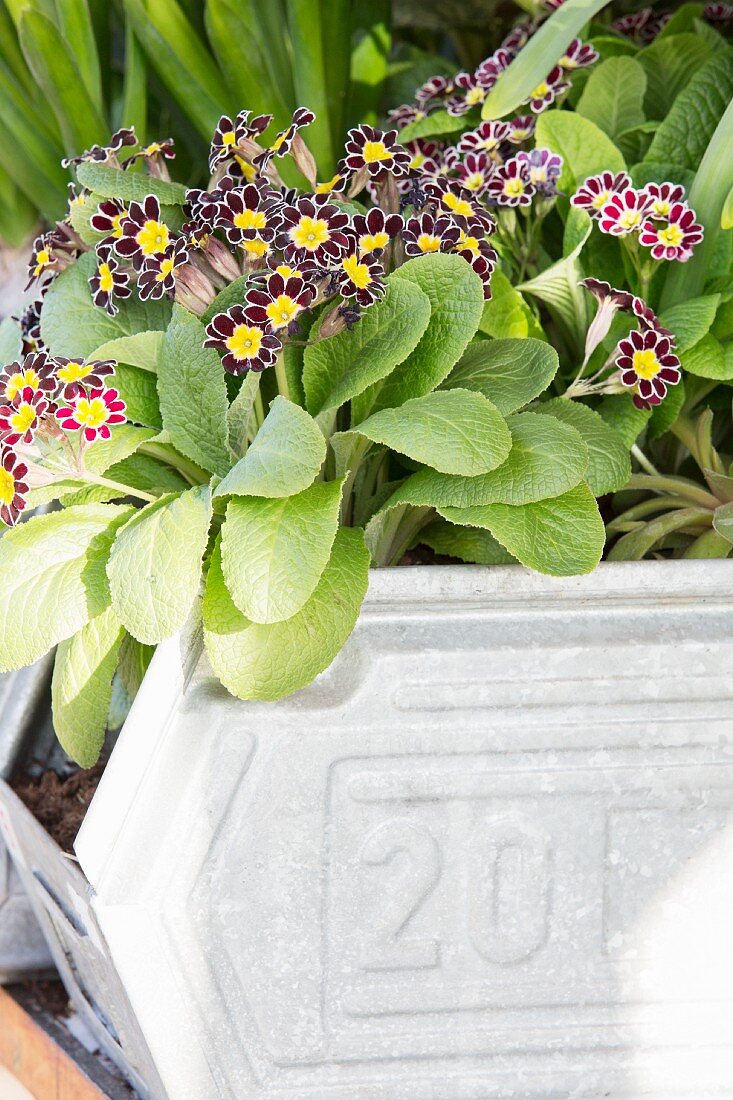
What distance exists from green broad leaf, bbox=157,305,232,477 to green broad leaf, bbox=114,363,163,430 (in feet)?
0.14

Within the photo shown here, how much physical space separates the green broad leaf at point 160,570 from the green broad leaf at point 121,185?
0.98 feet

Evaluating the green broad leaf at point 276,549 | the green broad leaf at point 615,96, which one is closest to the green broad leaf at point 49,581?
the green broad leaf at point 276,549

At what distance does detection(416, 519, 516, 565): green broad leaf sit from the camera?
0.71 metres

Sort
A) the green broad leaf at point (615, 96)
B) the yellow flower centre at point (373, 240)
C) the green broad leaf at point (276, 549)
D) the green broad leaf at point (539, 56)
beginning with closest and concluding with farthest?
the green broad leaf at point (276, 549) → the yellow flower centre at point (373, 240) → the green broad leaf at point (539, 56) → the green broad leaf at point (615, 96)

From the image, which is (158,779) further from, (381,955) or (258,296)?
(258,296)

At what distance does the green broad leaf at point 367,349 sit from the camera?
0.66m

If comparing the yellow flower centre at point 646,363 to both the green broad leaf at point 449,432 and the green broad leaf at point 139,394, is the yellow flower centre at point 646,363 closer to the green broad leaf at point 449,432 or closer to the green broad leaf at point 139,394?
the green broad leaf at point 449,432

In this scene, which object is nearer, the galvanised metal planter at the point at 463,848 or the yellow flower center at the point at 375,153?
the galvanised metal planter at the point at 463,848

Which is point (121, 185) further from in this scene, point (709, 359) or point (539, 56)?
point (709, 359)

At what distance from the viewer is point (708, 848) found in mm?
673

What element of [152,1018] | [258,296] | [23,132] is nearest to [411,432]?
[258,296]

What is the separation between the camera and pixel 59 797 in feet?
2.94

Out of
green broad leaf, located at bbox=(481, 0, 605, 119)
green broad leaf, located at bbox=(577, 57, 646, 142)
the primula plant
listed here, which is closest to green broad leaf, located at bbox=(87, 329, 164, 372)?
the primula plant

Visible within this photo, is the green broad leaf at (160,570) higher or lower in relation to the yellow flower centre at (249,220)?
lower
